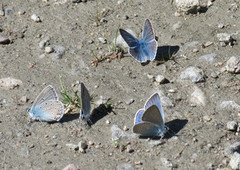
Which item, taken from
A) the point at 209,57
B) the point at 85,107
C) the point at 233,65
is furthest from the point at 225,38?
the point at 85,107

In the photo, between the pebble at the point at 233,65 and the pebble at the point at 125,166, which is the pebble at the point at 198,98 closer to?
the pebble at the point at 233,65

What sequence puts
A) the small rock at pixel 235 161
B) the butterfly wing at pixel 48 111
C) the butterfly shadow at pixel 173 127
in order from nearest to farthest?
1. the small rock at pixel 235 161
2. the butterfly shadow at pixel 173 127
3. the butterfly wing at pixel 48 111

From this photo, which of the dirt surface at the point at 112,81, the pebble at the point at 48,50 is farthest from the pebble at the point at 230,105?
the pebble at the point at 48,50

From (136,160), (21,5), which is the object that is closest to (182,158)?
(136,160)

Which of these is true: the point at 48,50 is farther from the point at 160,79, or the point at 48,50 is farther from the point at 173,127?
the point at 173,127

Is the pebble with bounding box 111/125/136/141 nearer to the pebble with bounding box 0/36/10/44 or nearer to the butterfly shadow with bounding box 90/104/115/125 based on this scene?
the butterfly shadow with bounding box 90/104/115/125

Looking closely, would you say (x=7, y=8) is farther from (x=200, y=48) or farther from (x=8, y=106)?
(x=200, y=48)
